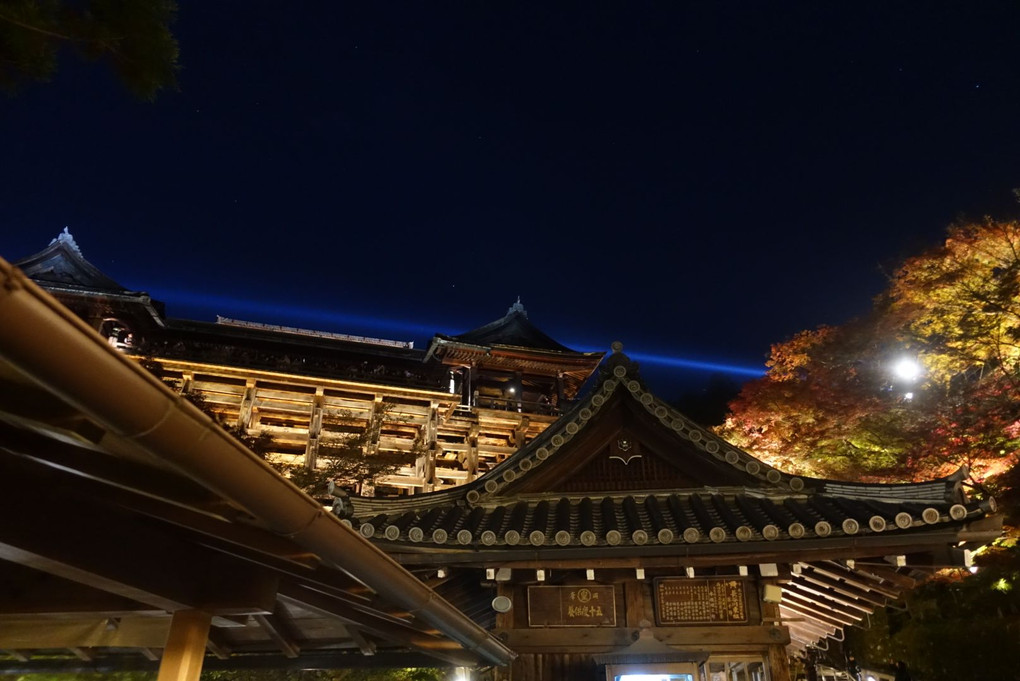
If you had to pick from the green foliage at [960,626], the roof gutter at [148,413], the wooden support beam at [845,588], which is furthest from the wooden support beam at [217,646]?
the green foliage at [960,626]

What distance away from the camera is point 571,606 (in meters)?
8.20

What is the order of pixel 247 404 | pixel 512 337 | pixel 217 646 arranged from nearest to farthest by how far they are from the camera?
pixel 217 646 → pixel 247 404 → pixel 512 337

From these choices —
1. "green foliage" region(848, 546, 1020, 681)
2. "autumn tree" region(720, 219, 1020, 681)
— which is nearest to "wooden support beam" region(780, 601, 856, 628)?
"green foliage" region(848, 546, 1020, 681)

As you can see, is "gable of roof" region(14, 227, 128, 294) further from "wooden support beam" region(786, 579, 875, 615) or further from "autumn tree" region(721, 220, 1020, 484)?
"wooden support beam" region(786, 579, 875, 615)

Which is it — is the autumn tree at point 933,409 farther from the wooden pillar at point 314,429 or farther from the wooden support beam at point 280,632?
the wooden pillar at point 314,429

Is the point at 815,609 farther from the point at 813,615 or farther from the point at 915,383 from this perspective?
the point at 915,383

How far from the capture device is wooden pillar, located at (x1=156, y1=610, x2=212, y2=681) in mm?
3834

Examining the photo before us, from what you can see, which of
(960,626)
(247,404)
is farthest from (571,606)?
(247,404)

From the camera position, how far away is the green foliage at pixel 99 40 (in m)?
6.41

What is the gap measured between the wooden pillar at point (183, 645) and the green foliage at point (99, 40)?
564 cm

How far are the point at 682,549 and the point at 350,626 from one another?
3.95m

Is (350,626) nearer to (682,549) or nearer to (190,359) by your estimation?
(682,549)

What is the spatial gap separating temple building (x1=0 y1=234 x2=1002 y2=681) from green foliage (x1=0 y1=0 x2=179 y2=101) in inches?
111

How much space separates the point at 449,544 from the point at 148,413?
6372 millimetres
